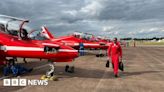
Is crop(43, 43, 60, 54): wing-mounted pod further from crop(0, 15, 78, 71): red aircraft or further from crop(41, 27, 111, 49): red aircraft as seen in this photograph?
crop(41, 27, 111, 49): red aircraft

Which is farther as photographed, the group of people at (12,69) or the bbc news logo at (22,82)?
the group of people at (12,69)

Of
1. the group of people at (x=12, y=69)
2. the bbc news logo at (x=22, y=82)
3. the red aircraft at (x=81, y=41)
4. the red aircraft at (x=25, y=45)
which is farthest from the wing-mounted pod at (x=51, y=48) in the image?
the red aircraft at (x=81, y=41)

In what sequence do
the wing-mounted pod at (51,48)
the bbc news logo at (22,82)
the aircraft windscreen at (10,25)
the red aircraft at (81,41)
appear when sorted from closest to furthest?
the bbc news logo at (22,82) < the wing-mounted pod at (51,48) < the aircraft windscreen at (10,25) < the red aircraft at (81,41)

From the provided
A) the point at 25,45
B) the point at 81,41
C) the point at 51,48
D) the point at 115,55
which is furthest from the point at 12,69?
the point at 81,41

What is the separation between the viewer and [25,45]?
1238 centimetres

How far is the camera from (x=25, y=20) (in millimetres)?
12992

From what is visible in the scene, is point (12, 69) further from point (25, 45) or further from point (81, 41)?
Result: point (81, 41)

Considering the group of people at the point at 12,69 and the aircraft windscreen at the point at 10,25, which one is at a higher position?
the aircraft windscreen at the point at 10,25

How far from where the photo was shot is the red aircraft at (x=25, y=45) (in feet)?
39.9

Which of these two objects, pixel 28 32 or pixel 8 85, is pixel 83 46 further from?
pixel 8 85

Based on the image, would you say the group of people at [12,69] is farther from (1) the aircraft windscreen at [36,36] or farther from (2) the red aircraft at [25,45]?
(1) the aircraft windscreen at [36,36]

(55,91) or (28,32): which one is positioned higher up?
(28,32)

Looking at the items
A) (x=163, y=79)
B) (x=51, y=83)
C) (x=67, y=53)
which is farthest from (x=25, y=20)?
(x=163, y=79)

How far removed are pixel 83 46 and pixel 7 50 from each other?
1955 cm
